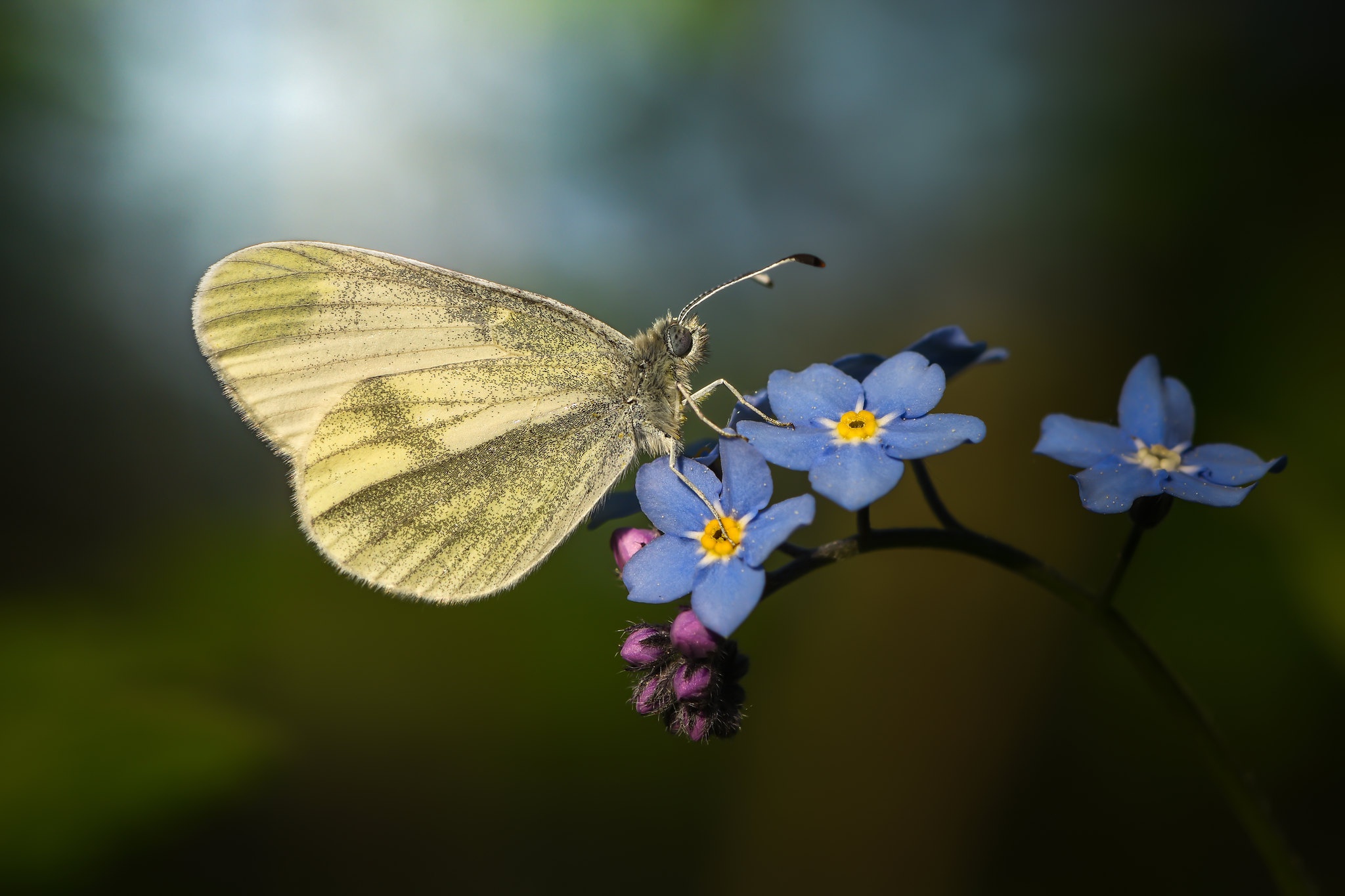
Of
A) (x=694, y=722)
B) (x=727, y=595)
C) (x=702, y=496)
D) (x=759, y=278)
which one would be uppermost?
(x=759, y=278)

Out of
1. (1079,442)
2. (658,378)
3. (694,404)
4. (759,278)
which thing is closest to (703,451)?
(694,404)

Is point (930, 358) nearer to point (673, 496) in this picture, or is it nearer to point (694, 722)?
point (673, 496)

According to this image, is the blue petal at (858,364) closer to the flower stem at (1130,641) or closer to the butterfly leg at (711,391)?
the butterfly leg at (711,391)

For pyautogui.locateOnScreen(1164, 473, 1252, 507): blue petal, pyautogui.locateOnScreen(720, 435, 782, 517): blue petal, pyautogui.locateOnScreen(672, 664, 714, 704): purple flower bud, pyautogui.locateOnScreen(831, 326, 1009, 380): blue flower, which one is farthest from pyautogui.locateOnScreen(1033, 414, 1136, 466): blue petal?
pyautogui.locateOnScreen(672, 664, 714, 704): purple flower bud

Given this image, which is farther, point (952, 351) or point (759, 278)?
point (759, 278)

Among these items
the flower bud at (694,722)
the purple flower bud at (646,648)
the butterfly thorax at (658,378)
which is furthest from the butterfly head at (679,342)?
the flower bud at (694,722)

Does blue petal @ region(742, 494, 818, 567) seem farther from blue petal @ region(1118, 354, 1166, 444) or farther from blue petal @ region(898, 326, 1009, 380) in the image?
blue petal @ region(1118, 354, 1166, 444)

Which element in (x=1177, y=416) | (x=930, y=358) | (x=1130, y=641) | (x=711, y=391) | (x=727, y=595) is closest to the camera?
(x=727, y=595)
